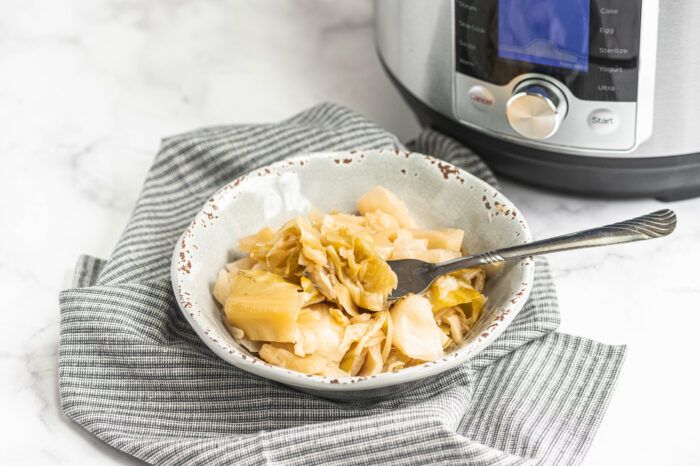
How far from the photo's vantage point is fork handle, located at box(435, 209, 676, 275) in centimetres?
76

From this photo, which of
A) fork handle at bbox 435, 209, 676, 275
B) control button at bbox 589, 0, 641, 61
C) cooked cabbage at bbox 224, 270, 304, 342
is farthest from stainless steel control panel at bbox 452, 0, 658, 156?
cooked cabbage at bbox 224, 270, 304, 342

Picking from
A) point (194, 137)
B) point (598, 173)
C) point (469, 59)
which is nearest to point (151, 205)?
point (194, 137)

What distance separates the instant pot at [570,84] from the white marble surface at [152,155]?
90 millimetres

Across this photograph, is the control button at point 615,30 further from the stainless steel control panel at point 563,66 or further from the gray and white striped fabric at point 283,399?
the gray and white striped fabric at point 283,399

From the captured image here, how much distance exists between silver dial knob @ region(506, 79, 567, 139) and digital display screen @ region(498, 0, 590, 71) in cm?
3

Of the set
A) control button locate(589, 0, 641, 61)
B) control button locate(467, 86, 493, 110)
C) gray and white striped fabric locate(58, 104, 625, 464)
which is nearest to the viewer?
gray and white striped fabric locate(58, 104, 625, 464)

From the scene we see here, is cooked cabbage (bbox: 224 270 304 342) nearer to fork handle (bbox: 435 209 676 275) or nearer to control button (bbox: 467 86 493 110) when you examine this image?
fork handle (bbox: 435 209 676 275)

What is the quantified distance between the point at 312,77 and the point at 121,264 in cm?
54

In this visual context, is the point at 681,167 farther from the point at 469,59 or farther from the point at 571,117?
the point at 469,59

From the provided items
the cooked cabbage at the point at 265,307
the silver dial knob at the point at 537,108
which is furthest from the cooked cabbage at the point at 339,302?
the silver dial knob at the point at 537,108

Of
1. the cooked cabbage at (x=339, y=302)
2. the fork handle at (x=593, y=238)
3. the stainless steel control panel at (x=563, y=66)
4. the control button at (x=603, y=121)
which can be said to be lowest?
the cooked cabbage at (x=339, y=302)

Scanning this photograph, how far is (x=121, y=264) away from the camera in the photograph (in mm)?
867

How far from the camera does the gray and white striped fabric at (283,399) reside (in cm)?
68

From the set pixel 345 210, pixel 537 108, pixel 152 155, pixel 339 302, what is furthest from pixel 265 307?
pixel 152 155
